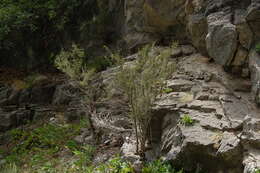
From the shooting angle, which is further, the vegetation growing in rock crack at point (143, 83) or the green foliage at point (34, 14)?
the green foliage at point (34, 14)

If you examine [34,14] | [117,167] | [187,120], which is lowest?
[117,167]

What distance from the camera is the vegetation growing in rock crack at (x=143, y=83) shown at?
212 inches

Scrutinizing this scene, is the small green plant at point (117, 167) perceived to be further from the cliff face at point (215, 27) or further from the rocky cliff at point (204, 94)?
the cliff face at point (215, 27)

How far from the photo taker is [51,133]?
866 cm

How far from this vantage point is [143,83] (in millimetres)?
5336

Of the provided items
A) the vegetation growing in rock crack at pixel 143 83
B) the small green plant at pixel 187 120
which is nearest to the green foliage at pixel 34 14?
the vegetation growing in rock crack at pixel 143 83

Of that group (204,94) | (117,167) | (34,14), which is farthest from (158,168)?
(34,14)

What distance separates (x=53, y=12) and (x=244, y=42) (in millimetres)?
8431

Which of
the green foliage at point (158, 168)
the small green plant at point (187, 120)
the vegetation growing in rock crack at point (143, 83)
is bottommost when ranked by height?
the green foliage at point (158, 168)

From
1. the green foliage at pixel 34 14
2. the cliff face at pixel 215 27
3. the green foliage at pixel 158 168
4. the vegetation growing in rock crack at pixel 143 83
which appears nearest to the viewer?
the green foliage at pixel 158 168

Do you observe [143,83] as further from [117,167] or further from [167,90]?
[117,167]

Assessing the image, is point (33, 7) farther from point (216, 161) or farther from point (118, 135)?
point (216, 161)

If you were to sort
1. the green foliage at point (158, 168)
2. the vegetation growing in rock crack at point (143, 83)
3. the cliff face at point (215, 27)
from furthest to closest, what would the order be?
the cliff face at point (215, 27) → the vegetation growing in rock crack at point (143, 83) → the green foliage at point (158, 168)

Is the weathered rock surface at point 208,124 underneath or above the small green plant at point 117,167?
above
